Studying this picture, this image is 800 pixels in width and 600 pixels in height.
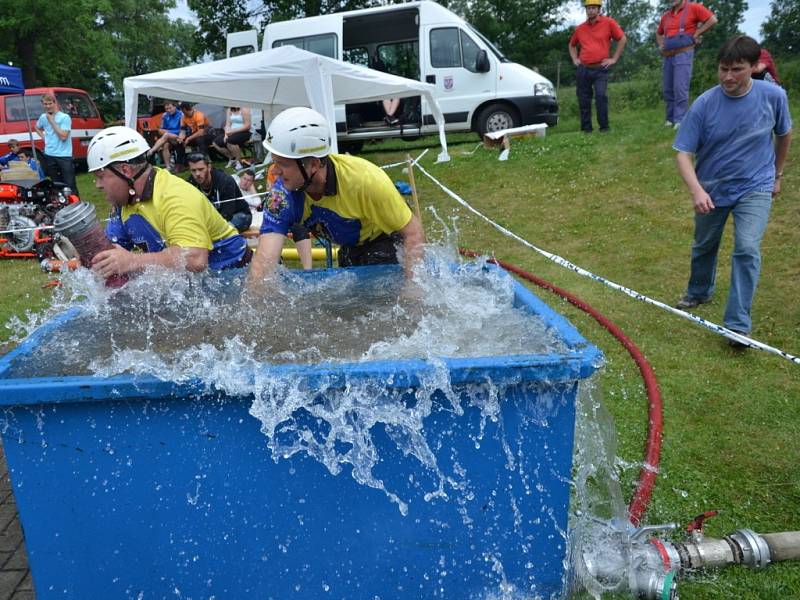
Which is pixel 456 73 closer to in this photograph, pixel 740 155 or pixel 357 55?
pixel 357 55

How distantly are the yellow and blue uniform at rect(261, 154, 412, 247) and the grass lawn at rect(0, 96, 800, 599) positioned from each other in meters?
1.87

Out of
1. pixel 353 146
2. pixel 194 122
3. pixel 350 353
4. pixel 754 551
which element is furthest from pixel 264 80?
pixel 754 551

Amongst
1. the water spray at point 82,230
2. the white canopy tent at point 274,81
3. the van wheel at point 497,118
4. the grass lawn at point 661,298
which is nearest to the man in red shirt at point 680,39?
the grass lawn at point 661,298

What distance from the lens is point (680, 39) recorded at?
9.96 metres

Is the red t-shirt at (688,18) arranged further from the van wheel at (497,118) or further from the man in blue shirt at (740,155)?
the man in blue shirt at (740,155)

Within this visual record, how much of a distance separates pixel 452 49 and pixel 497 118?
1.73 meters

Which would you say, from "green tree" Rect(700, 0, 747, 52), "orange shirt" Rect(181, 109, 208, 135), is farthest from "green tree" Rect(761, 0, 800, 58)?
"orange shirt" Rect(181, 109, 208, 135)

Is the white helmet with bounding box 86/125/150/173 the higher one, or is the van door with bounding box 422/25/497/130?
the van door with bounding box 422/25/497/130

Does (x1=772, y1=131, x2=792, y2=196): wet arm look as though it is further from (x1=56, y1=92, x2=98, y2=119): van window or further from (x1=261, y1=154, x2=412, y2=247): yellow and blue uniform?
(x1=56, y1=92, x2=98, y2=119): van window

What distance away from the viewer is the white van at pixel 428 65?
→ 12.9 m

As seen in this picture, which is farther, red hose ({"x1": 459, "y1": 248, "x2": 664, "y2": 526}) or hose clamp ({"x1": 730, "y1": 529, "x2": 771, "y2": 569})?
red hose ({"x1": 459, "y1": 248, "x2": 664, "y2": 526})

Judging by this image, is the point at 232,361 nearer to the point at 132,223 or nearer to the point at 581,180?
the point at 132,223

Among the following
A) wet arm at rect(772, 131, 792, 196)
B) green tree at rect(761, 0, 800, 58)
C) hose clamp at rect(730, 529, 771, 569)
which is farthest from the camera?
green tree at rect(761, 0, 800, 58)

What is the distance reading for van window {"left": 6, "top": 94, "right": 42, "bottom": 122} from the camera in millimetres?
16844
